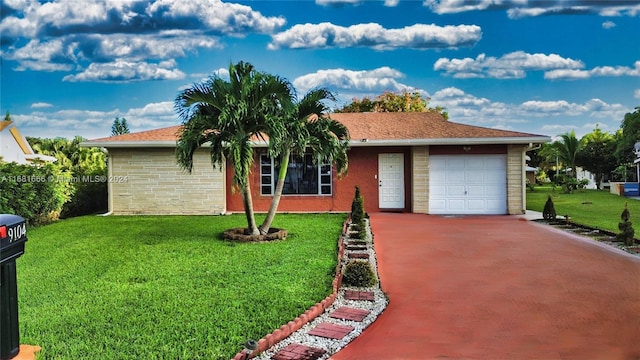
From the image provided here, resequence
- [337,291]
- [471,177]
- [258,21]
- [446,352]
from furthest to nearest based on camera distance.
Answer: [471,177] → [258,21] → [337,291] → [446,352]

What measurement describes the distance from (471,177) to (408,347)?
11.4m

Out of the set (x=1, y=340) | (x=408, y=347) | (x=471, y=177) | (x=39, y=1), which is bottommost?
(x=408, y=347)

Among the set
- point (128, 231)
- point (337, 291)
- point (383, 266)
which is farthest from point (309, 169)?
point (337, 291)

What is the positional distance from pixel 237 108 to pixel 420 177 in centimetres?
789

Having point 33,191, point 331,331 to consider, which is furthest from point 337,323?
point 33,191

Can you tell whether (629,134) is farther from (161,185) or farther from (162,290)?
(162,290)

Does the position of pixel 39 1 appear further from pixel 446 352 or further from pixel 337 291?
pixel 446 352

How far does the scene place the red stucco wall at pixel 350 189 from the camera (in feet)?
49.1

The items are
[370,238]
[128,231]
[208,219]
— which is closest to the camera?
[370,238]

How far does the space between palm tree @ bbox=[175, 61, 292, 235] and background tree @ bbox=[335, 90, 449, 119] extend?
24648 millimetres

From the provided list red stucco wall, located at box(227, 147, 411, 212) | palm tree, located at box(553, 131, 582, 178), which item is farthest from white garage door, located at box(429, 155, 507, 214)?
palm tree, located at box(553, 131, 582, 178)

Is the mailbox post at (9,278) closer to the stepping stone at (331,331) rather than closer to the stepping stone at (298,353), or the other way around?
the stepping stone at (298,353)

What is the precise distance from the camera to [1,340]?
3.17m

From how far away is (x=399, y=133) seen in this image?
1516cm
